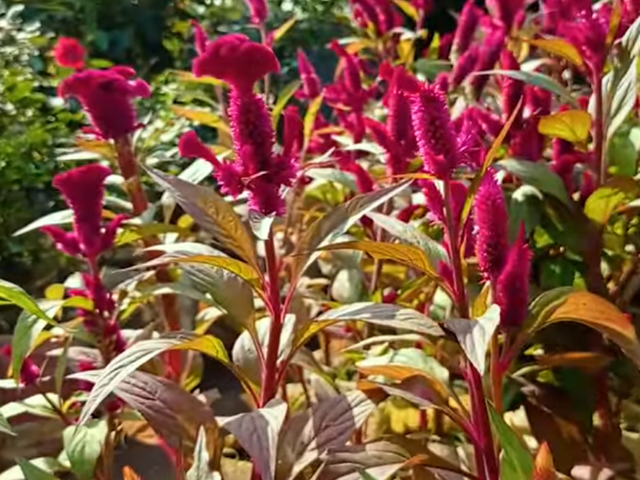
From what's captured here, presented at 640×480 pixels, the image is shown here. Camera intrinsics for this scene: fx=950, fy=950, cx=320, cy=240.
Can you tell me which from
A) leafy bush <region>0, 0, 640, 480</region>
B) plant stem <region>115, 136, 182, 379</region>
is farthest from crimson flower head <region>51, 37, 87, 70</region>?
plant stem <region>115, 136, 182, 379</region>

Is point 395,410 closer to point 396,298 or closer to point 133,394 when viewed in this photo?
point 396,298

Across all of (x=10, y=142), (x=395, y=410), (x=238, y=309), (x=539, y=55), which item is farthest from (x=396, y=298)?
(x=10, y=142)

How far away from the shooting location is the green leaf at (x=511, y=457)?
28.9 inches

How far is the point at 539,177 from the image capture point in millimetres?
1064

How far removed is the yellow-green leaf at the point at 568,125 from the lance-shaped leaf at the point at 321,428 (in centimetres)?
39

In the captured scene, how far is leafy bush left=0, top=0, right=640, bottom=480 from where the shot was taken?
79cm

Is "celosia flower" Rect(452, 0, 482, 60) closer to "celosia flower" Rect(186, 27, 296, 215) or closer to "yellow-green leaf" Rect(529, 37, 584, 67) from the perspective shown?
"yellow-green leaf" Rect(529, 37, 584, 67)

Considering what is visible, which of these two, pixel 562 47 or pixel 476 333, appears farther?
pixel 562 47

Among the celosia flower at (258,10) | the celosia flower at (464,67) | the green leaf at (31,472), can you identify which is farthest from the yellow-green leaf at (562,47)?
the green leaf at (31,472)

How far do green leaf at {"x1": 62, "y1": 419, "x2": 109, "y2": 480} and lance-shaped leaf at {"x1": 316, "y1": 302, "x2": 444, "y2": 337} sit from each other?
1.16 feet

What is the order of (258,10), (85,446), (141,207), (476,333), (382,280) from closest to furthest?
1. (476,333)
2. (85,446)
3. (141,207)
4. (382,280)
5. (258,10)

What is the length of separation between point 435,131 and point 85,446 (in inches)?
21.3

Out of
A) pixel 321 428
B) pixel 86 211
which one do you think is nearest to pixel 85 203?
pixel 86 211

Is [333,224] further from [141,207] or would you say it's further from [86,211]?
[141,207]
